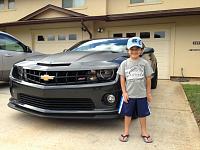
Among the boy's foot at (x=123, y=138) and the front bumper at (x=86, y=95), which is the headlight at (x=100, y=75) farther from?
the boy's foot at (x=123, y=138)

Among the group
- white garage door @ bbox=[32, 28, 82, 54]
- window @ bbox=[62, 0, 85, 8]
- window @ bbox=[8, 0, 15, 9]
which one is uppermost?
window @ bbox=[8, 0, 15, 9]

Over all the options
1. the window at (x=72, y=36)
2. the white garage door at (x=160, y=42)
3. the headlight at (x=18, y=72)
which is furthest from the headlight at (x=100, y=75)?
the window at (x=72, y=36)

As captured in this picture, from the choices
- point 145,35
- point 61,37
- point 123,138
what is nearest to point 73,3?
point 61,37

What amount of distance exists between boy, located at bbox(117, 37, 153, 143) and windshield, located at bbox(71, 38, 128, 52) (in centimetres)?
174

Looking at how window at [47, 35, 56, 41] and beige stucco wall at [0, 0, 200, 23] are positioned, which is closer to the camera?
beige stucco wall at [0, 0, 200, 23]

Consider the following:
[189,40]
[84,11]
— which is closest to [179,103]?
[189,40]

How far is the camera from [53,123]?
435 cm

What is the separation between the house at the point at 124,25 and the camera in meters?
11.4

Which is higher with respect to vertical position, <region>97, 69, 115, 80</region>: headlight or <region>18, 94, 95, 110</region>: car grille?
<region>97, 69, 115, 80</region>: headlight

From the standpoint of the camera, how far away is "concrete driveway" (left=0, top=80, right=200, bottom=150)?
3.50 m

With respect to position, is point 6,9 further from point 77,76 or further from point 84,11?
point 77,76

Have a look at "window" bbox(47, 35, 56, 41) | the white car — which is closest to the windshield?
the white car

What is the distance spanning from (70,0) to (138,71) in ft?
37.8

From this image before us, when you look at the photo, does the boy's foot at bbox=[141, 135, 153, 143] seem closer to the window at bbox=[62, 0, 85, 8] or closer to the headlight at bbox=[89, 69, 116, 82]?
the headlight at bbox=[89, 69, 116, 82]
